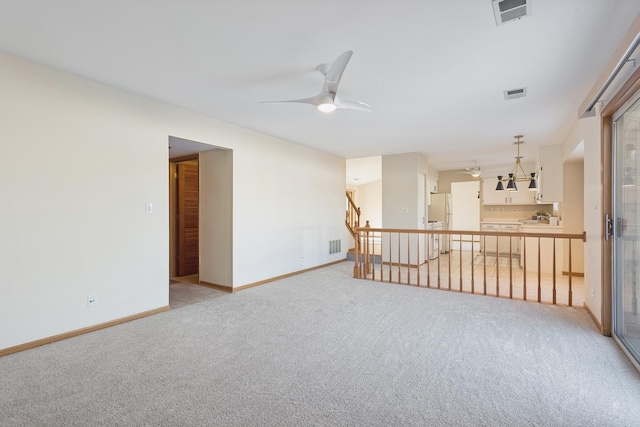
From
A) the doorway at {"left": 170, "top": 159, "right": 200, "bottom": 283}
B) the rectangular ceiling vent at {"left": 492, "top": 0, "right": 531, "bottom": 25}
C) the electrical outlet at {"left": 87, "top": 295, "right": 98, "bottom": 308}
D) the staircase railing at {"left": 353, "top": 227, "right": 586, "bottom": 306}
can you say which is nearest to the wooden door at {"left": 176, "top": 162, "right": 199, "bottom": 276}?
the doorway at {"left": 170, "top": 159, "right": 200, "bottom": 283}

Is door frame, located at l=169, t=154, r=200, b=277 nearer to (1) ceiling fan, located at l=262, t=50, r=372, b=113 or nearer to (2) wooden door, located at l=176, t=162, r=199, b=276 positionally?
(2) wooden door, located at l=176, t=162, r=199, b=276

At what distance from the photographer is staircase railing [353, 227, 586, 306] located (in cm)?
416

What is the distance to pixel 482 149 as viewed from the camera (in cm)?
623

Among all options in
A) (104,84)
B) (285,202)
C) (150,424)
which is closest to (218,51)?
(104,84)

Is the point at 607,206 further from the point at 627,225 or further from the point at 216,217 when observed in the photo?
the point at 216,217

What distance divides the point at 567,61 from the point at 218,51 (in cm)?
290

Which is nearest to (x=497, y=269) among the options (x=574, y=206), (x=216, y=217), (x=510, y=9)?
(x=510, y=9)

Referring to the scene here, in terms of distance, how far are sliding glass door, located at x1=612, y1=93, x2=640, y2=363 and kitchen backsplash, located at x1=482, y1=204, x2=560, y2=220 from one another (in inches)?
240

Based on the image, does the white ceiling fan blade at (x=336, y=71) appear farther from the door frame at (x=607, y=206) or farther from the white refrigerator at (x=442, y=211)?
the white refrigerator at (x=442, y=211)

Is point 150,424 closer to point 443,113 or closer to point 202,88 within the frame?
point 202,88

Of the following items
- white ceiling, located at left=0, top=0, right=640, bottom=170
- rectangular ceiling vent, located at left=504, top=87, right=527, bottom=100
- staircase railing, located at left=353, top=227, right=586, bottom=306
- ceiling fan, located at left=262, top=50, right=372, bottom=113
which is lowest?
staircase railing, located at left=353, top=227, right=586, bottom=306

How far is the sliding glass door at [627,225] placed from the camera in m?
2.38

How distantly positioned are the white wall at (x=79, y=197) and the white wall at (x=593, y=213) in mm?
4359

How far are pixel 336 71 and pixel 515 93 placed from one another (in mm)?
2153
